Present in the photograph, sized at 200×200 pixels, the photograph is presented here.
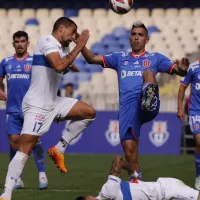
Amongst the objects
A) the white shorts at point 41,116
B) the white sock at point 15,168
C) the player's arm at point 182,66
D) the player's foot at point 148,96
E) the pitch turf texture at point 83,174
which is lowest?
the pitch turf texture at point 83,174

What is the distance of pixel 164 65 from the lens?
10688mm

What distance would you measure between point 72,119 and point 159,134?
9.58 m

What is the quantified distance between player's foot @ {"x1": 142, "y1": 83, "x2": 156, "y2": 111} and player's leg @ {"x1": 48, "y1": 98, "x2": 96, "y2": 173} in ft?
2.09

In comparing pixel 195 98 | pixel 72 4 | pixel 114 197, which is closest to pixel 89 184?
pixel 195 98

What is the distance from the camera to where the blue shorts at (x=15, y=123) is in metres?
12.3

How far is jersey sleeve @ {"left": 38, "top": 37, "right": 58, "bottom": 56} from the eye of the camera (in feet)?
31.4

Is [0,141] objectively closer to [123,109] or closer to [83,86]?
[83,86]

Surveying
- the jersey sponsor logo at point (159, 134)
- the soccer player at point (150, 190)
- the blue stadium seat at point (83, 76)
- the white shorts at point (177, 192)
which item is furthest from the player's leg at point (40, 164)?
the blue stadium seat at point (83, 76)

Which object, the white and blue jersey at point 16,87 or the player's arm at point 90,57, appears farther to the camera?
the white and blue jersey at point 16,87

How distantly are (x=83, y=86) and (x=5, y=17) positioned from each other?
6.94 metres

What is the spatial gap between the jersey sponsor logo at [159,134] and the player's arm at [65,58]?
10234 mm

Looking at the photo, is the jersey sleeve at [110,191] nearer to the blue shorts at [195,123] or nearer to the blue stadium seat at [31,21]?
the blue shorts at [195,123]

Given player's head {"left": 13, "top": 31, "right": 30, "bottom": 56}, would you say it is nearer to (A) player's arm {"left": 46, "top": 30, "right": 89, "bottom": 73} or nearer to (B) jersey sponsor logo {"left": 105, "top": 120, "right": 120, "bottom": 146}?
(A) player's arm {"left": 46, "top": 30, "right": 89, "bottom": 73}

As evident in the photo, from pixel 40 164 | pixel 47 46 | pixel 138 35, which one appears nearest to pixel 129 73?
pixel 138 35
